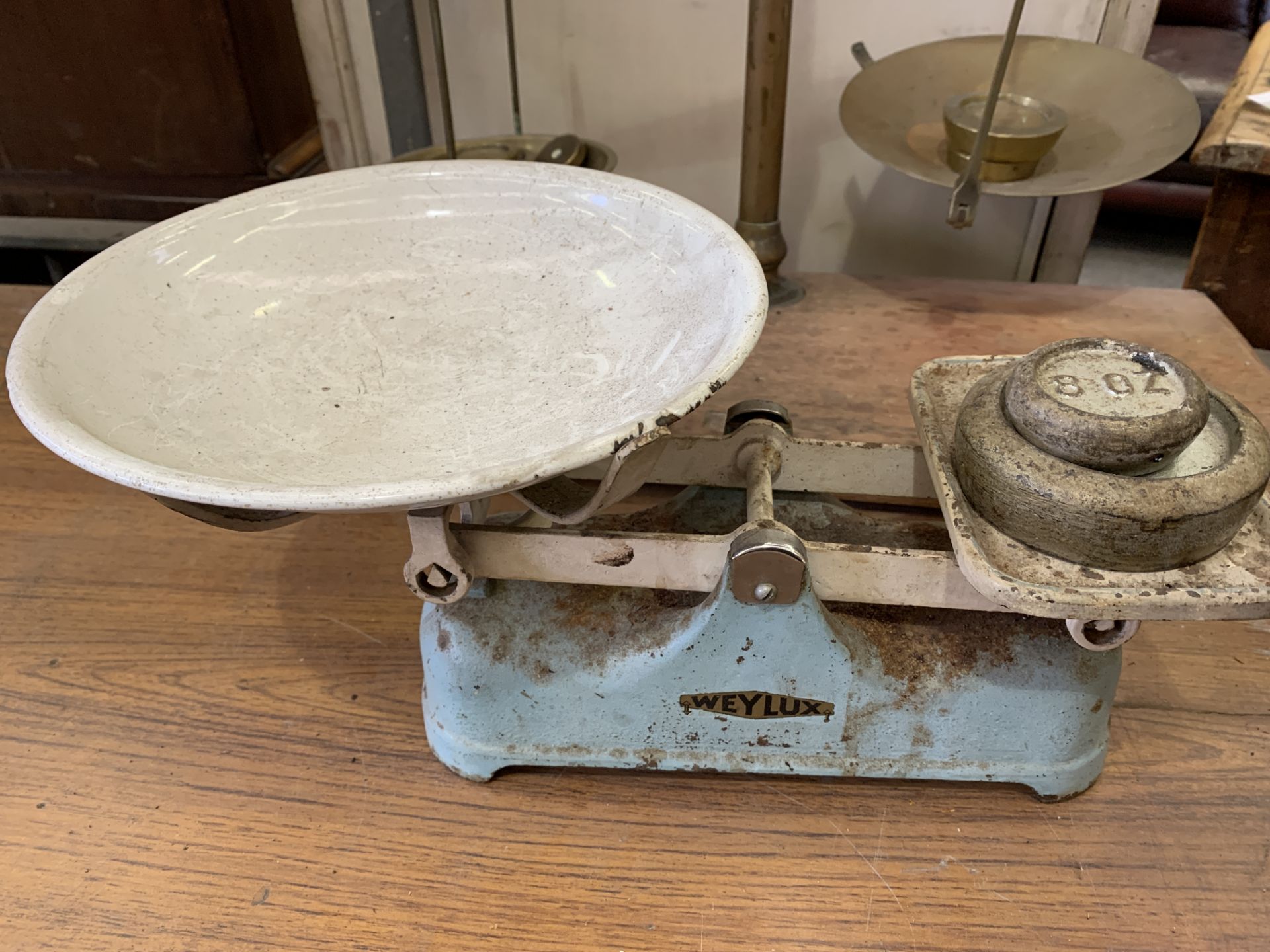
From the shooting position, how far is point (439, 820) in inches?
32.5

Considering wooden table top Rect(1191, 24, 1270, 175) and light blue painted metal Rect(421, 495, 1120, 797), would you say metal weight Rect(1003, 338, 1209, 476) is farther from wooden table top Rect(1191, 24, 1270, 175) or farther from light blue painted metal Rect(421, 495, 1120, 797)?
wooden table top Rect(1191, 24, 1270, 175)

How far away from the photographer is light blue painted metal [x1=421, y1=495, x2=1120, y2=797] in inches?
30.0

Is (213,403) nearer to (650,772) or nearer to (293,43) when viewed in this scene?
(650,772)

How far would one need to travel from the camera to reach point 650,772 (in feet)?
2.85

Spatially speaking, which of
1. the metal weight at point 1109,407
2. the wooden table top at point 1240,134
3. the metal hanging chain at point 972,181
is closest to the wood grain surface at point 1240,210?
the wooden table top at point 1240,134

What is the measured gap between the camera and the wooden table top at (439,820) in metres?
0.75

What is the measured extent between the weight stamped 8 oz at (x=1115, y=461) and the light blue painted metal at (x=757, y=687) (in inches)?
5.2

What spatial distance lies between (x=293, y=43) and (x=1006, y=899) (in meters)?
1.71

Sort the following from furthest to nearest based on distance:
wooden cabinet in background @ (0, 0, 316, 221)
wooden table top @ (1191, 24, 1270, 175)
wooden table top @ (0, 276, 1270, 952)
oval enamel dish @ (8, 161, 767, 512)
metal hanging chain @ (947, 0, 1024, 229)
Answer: wooden cabinet in background @ (0, 0, 316, 221)
wooden table top @ (1191, 24, 1270, 175)
metal hanging chain @ (947, 0, 1024, 229)
wooden table top @ (0, 276, 1270, 952)
oval enamel dish @ (8, 161, 767, 512)

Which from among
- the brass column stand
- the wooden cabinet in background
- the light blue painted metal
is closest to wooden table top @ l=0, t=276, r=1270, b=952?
the light blue painted metal

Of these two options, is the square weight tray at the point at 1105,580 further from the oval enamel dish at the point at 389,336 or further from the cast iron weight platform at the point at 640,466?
the oval enamel dish at the point at 389,336

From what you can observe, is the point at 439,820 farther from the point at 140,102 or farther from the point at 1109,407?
the point at 140,102

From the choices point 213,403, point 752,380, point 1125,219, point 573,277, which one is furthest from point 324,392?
point 1125,219

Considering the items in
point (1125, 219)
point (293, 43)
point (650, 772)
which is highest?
point (293, 43)
